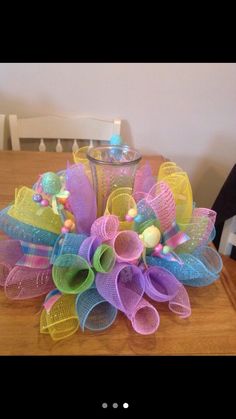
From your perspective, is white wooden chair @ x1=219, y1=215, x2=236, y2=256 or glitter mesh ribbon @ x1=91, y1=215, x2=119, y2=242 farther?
white wooden chair @ x1=219, y1=215, x2=236, y2=256

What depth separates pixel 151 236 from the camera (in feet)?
1.67

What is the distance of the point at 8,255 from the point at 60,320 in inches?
6.5

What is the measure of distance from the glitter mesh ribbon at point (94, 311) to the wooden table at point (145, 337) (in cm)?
1

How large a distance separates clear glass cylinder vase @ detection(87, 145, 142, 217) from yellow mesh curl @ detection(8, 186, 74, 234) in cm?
9

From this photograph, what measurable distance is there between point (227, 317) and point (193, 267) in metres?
0.11

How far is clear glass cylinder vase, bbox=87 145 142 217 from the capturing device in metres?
0.57

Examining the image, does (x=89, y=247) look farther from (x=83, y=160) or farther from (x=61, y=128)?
(x=61, y=128)

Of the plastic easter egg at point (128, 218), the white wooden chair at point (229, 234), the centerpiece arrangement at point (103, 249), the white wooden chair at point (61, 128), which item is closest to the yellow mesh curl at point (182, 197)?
the centerpiece arrangement at point (103, 249)

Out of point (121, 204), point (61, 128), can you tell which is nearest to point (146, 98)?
point (61, 128)

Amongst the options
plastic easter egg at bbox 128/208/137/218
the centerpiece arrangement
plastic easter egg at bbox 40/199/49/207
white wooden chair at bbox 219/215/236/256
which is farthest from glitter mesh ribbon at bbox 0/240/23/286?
white wooden chair at bbox 219/215/236/256

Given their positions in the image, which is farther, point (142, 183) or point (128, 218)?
point (142, 183)

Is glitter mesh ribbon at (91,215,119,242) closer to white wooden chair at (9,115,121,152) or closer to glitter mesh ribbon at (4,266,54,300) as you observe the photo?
glitter mesh ribbon at (4,266,54,300)

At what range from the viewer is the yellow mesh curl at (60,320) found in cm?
49
